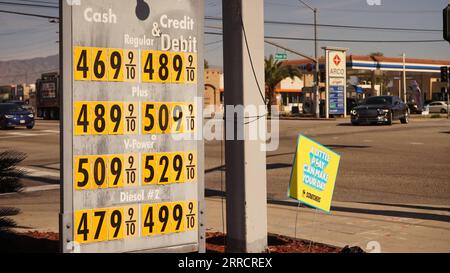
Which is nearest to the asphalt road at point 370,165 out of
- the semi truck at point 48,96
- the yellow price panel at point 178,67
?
the yellow price panel at point 178,67

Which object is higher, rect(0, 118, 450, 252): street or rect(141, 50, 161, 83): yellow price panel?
rect(141, 50, 161, 83): yellow price panel

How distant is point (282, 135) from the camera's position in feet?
93.5

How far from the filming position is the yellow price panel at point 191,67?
6.04m

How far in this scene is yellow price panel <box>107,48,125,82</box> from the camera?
18.0 feet

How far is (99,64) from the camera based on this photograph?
5441mm

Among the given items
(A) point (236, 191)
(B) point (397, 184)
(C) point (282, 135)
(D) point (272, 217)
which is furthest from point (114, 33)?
(C) point (282, 135)

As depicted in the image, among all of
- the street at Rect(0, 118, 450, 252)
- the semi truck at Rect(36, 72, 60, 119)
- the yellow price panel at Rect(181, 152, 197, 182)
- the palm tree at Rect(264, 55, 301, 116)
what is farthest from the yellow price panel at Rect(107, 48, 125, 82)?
the palm tree at Rect(264, 55, 301, 116)

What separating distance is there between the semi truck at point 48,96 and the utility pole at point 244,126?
54.2 meters

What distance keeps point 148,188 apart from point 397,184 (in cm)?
870

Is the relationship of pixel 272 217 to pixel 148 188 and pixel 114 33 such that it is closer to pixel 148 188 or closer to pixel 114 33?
pixel 148 188

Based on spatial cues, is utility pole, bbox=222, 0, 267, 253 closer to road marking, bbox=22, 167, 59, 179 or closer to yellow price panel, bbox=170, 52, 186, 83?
yellow price panel, bbox=170, 52, 186, 83

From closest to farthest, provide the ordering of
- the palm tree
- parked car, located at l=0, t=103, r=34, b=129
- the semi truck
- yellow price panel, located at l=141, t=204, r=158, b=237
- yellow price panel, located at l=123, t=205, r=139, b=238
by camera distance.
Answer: yellow price panel, located at l=123, t=205, r=139, b=238, yellow price panel, located at l=141, t=204, r=158, b=237, parked car, located at l=0, t=103, r=34, b=129, the semi truck, the palm tree

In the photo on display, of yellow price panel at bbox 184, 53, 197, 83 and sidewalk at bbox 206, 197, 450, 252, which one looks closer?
yellow price panel at bbox 184, 53, 197, 83

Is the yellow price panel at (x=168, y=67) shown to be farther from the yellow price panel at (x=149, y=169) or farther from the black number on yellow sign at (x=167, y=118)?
the yellow price panel at (x=149, y=169)
